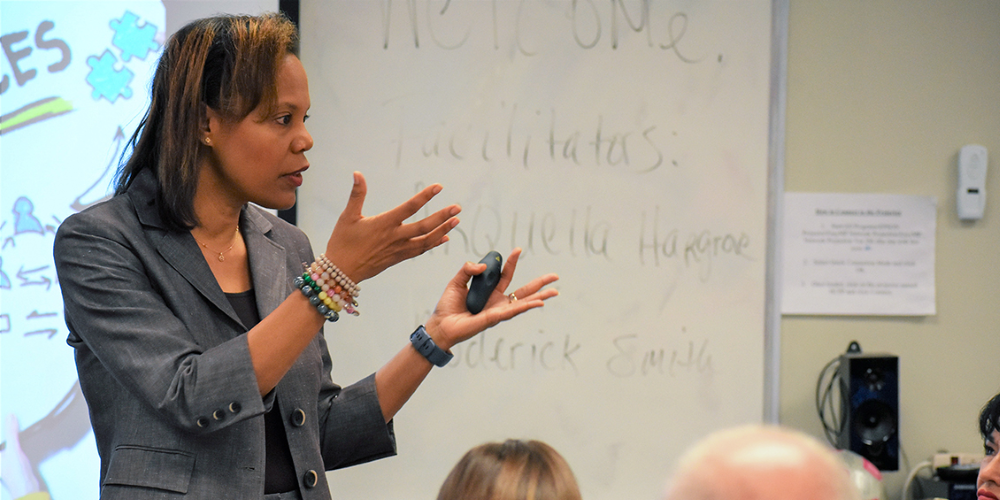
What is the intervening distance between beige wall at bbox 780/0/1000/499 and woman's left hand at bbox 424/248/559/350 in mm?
1446

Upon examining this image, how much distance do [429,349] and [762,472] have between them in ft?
2.77

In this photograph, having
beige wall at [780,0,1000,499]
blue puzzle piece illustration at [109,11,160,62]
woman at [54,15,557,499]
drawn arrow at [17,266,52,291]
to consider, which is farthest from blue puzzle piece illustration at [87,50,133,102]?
beige wall at [780,0,1000,499]

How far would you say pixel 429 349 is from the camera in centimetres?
126

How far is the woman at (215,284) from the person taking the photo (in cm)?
100

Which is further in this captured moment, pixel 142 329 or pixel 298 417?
pixel 298 417

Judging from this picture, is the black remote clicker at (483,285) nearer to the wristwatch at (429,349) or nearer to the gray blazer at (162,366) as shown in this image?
the wristwatch at (429,349)

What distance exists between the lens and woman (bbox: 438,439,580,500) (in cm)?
99

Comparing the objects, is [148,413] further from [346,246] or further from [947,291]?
[947,291]

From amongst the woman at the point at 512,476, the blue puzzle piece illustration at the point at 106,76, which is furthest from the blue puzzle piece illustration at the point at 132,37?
the woman at the point at 512,476

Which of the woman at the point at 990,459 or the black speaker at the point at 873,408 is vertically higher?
the woman at the point at 990,459

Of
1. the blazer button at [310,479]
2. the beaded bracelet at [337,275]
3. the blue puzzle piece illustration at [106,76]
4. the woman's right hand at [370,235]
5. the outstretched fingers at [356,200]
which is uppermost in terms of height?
the blue puzzle piece illustration at [106,76]

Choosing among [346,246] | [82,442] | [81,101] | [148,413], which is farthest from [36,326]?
[346,246]

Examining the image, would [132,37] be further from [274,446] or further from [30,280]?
[274,446]

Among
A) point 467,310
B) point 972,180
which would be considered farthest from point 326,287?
point 972,180
